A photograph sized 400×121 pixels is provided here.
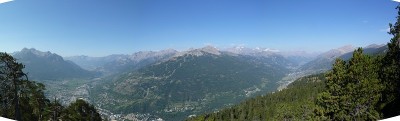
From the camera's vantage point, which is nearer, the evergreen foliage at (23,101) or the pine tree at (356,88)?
the evergreen foliage at (23,101)

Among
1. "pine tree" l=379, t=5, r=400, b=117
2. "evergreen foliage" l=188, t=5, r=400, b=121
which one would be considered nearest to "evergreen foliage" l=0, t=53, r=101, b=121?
"evergreen foliage" l=188, t=5, r=400, b=121

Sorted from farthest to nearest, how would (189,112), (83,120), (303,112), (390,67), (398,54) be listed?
(189,112) → (303,112) → (83,120) → (390,67) → (398,54)

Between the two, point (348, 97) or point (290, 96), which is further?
point (290, 96)

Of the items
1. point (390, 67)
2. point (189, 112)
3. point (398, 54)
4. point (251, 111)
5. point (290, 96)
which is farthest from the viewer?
point (189, 112)

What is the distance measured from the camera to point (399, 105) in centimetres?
1855

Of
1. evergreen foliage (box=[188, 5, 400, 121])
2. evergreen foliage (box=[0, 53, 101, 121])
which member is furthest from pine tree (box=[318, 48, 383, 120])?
evergreen foliage (box=[0, 53, 101, 121])

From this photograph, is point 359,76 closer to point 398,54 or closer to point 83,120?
point 398,54

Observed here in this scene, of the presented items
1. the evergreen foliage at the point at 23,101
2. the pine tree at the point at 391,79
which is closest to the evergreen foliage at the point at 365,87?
the pine tree at the point at 391,79

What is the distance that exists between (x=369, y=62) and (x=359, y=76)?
97cm

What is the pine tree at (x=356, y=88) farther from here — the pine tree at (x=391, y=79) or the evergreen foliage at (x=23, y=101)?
the evergreen foliage at (x=23, y=101)

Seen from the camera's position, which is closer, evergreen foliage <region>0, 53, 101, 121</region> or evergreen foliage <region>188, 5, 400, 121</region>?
evergreen foliage <region>0, 53, 101, 121</region>

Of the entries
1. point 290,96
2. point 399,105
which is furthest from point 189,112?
point 399,105

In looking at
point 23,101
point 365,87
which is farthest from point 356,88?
point 23,101

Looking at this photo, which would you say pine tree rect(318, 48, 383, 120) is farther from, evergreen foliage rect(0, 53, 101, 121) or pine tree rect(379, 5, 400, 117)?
evergreen foliage rect(0, 53, 101, 121)
